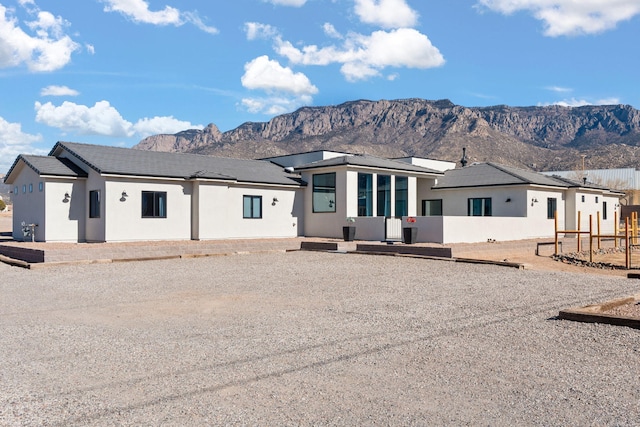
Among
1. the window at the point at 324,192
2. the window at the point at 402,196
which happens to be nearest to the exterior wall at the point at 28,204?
the window at the point at 324,192

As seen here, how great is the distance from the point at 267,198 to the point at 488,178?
37.9ft

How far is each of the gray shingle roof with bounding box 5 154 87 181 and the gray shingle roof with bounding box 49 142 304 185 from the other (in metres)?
0.57

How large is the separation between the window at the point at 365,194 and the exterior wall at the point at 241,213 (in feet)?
10.2

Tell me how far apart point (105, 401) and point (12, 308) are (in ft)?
18.5

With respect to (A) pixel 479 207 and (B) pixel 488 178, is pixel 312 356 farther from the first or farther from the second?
(B) pixel 488 178

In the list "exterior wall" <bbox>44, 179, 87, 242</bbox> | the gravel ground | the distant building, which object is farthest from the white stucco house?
the distant building

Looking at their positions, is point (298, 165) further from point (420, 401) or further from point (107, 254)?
point (420, 401)

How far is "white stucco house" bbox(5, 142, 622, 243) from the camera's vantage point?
873 inches

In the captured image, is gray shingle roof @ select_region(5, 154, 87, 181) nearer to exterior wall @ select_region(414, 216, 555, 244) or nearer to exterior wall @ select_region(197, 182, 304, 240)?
exterior wall @ select_region(197, 182, 304, 240)

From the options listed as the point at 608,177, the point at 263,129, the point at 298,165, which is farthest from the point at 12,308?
the point at 263,129

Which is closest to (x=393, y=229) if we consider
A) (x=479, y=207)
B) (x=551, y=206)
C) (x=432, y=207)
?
(x=479, y=207)

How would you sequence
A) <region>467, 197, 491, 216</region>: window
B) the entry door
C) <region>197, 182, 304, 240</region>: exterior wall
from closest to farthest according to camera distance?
<region>197, 182, 304, 240</region>: exterior wall → the entry door → <region>467, 197, 491, 216</region>: window

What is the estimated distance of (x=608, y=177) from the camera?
210 ft

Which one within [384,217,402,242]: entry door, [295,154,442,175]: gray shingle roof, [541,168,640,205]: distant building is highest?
[541,168,640,205]: distant building
